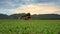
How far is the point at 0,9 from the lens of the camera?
3.92 metres

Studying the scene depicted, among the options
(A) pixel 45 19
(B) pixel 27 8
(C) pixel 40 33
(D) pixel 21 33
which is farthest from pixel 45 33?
(A) pixel 45 19

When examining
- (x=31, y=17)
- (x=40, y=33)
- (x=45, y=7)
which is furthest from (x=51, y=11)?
(x=40, y=33)

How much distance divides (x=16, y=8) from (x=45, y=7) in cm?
79

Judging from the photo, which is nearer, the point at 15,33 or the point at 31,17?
the point at 15,33

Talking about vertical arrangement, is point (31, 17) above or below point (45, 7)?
below

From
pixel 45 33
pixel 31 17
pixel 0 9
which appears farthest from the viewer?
pixel 31 17

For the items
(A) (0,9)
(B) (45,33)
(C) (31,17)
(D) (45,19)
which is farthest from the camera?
(D) (45,19)

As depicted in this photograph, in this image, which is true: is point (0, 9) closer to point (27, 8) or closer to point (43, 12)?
point (27, 8)

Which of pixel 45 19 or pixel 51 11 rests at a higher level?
pixel 51 11

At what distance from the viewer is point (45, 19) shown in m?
4.70

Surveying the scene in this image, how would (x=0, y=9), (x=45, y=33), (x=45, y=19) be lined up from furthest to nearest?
1. (x=45, y=19)
2. (x=0, y=9)
3. (x=45, y=33)

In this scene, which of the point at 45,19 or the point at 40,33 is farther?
the point at 45,19

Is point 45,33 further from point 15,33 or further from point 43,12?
point 43,12

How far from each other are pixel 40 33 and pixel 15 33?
417 mm
